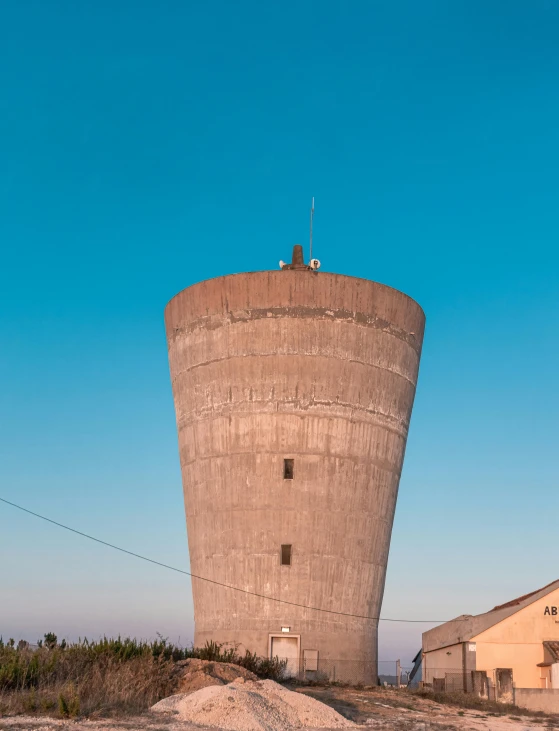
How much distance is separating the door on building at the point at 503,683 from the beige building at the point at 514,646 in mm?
1332

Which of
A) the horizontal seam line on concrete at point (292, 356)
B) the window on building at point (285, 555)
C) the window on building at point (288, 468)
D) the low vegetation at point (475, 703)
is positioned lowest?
the low vegetation at point (475, 703)

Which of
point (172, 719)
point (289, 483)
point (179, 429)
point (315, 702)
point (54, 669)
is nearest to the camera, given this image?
point (172, 719)

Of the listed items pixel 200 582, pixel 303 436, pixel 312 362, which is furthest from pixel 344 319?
pixel 200 582

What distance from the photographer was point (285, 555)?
27.8 metres

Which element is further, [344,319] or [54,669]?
[344,319]

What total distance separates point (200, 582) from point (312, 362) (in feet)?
29.4

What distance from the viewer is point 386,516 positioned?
2998 cm

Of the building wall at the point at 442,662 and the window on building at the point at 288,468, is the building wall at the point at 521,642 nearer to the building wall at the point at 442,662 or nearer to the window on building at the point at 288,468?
the building wall at the point at 442,662

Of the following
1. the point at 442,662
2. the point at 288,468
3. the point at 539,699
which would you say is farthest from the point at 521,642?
the point at 288,468

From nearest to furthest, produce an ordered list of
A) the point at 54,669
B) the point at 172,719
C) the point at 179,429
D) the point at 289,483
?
1. the point at 172,719
2. the point at 54,669
3. the point at 289,483
4. the point at 179,429

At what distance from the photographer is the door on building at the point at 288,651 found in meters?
26.9

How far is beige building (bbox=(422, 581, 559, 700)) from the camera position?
28.0m

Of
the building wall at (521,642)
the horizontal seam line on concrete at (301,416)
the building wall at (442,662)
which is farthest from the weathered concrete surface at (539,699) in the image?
the horizontal seam line on concrete at (301,416)

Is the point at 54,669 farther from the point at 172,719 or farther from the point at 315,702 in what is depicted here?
the point at 315,702
